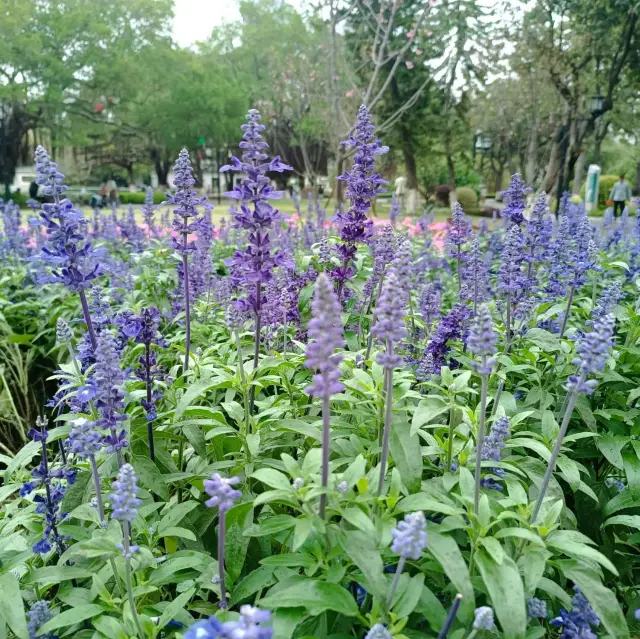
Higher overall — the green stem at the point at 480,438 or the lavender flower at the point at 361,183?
the lavender flower at the point at 361,183

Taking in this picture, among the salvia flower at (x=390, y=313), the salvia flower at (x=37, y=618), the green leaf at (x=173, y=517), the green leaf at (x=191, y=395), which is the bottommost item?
the salvia flower at (x=37, y=618)

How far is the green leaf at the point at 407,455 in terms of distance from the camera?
2.34 metres

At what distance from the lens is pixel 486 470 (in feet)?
8.96

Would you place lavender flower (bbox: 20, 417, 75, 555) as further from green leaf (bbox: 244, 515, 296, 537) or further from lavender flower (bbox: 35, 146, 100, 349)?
green leaf (bbox: 244, 515, 296, 537)

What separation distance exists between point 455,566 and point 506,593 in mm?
184

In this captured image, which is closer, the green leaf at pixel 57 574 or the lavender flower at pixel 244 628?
the lavender flower at pixel 244 628

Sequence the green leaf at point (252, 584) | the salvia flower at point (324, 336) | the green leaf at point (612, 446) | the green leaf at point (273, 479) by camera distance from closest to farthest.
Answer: the salvia flower at point (324, 336) → the green leaf at point (273, 479) → the green leaf at point (252, 584) → the green leaf at point (612, 446)

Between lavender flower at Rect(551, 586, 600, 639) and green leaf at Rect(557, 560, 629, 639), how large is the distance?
0.09 feet

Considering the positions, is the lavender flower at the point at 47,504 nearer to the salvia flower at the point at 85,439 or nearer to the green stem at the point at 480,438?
the salvia flower at the point at 85,439

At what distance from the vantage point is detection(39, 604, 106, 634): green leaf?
2.07 m

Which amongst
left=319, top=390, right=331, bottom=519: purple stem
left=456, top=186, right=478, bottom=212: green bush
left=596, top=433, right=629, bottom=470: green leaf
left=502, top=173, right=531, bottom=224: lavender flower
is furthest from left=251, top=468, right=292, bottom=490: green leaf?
left=456, top=186, right=478, bottom=212: green bush

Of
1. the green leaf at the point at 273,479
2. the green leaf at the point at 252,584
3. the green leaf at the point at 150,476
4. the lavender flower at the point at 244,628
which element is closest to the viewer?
the lavender flower at the point at 244,628

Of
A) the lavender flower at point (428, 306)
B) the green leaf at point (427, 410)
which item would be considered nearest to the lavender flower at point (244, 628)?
the green leaf at point (427, 410)

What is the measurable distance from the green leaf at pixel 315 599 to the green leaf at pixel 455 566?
330 mm
